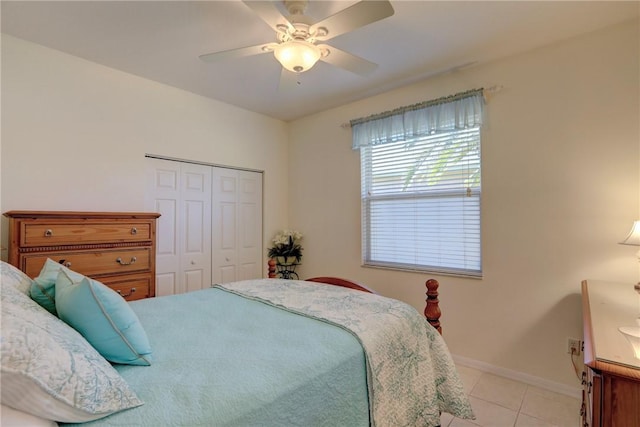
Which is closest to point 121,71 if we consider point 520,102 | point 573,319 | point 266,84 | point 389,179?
point 266,84

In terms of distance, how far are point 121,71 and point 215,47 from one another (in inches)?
39.8

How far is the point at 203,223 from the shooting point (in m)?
3.31

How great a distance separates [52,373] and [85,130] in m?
2.50

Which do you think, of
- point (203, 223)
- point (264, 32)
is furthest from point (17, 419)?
point (203, 223)

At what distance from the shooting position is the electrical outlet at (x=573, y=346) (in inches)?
84.7

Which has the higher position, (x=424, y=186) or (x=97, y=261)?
(x=424, y=186)

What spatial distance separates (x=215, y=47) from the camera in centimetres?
233

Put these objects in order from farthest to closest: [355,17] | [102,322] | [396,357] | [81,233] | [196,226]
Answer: [196,226], [81,233], [355,17], [396,357], [102,322]

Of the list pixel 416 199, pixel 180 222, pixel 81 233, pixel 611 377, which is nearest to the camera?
pixel 611 377

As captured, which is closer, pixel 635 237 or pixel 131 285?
pixel 635 237

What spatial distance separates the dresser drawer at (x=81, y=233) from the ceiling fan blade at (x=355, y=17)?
6.37 ft

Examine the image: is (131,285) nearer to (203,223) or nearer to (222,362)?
(203,223)

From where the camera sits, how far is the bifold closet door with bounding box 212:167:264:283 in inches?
136

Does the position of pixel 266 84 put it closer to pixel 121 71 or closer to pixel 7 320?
pixel 121 71
